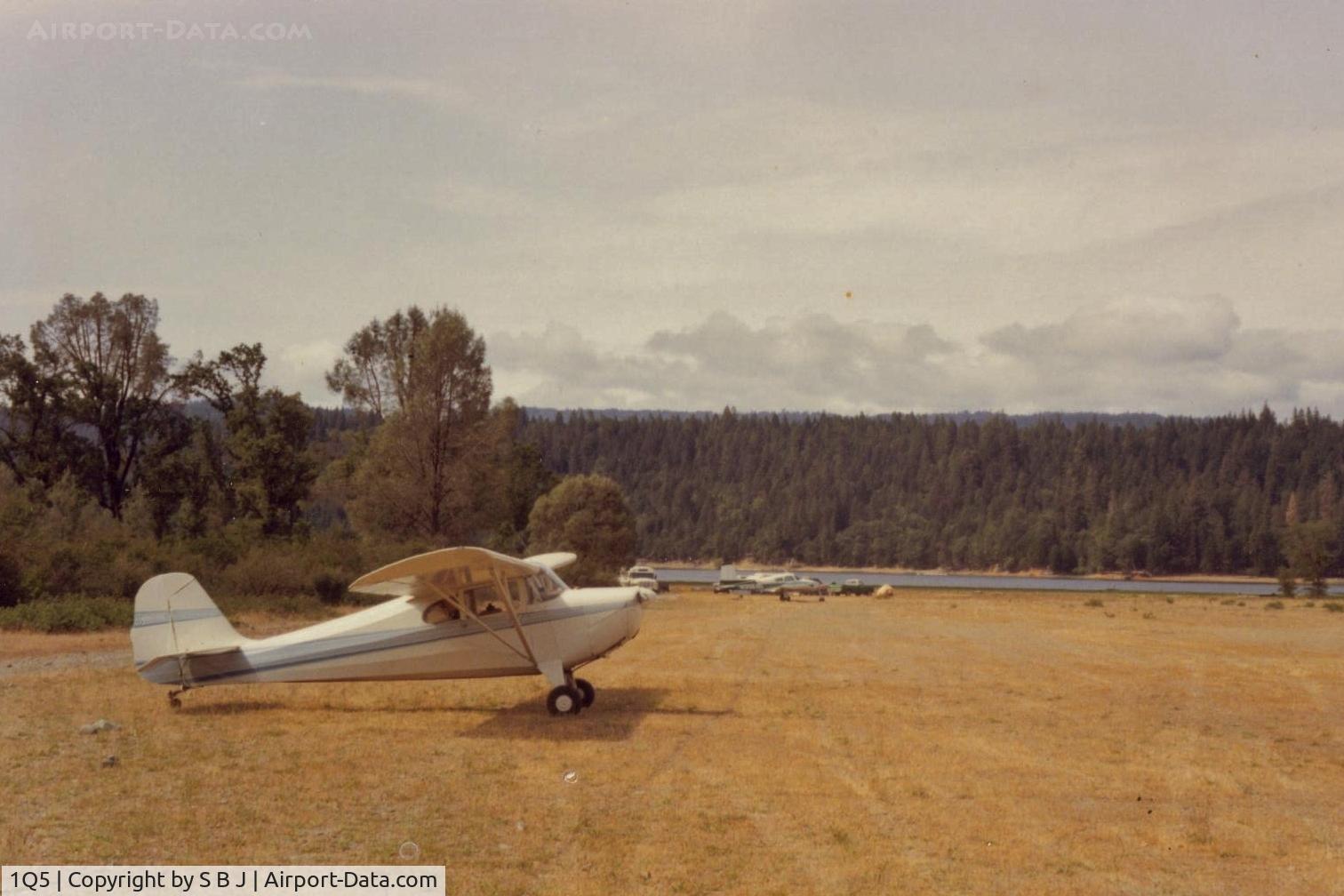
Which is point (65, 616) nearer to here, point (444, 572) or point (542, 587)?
point (444, 572)

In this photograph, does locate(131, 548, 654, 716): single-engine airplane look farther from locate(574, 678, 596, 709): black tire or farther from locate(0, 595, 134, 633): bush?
locate(0, 595, 134, 633): bush

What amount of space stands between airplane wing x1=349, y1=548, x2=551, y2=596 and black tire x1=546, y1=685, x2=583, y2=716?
1.65 meters

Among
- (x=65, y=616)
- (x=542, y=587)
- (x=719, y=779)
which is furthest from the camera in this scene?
(x=65, y=616)

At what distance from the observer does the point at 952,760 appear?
12398 mm

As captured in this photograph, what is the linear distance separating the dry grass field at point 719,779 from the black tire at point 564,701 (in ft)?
0.75

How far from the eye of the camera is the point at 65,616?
85.3 ft

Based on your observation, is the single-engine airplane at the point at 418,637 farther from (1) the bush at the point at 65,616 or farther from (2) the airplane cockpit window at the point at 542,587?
(1) the bush at the point at 65,616

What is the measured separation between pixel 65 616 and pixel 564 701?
16322mm

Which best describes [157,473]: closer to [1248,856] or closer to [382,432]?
[382,432]

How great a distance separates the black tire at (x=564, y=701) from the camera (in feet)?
Result: 50.1

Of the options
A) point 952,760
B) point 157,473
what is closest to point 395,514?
point 157,473

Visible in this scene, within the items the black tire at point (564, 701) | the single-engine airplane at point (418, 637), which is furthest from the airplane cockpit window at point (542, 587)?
the black tire at point (564, 701)

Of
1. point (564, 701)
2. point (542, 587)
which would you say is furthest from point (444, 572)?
point (564, 701)

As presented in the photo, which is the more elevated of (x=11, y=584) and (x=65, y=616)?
(x=11, y=584)
